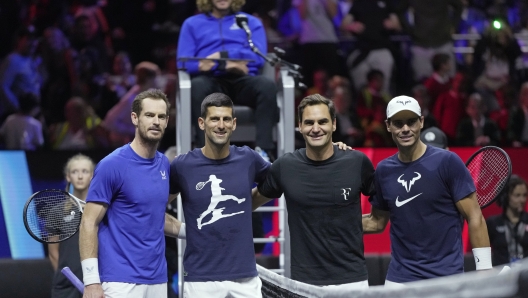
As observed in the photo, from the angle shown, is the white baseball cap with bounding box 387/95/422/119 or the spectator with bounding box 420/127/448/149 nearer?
the white baseball cap with bounding box 387/95/422/119

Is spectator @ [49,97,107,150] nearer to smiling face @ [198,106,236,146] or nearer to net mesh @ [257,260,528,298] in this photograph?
smiling face @ [198,106,236,146]

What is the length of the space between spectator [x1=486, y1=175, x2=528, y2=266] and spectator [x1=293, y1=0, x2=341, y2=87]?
3.28 meters

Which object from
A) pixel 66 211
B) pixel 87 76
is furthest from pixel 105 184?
pixel 87 76

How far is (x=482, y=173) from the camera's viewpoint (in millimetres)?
5836

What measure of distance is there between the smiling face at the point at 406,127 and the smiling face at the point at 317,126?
1.32 ft

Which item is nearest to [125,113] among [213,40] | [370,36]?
[213,40]

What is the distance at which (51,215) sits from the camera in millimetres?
5543

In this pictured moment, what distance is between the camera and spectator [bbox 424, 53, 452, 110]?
10.8 meters

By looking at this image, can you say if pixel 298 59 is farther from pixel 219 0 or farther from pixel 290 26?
pixel 219 0

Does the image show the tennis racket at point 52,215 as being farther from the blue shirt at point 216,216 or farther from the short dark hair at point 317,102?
the short dark hair at point 317,102

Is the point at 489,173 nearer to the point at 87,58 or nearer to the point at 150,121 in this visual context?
the point at 150,121

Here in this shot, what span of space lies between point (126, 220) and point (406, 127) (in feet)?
5.81

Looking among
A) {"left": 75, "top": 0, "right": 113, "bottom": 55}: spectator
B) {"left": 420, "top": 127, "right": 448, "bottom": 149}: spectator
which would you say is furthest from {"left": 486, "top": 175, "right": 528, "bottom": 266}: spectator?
{"left": 75, "top": 0, "right": 113, "bottom": 55}: spectator

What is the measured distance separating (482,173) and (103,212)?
2624 millimetres
